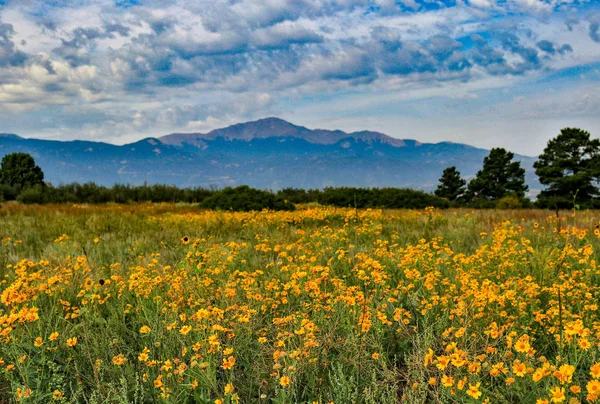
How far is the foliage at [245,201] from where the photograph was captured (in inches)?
649

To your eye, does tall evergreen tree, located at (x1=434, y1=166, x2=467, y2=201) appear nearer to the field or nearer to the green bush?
the green bush

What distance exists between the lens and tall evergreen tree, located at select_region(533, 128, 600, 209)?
122ft

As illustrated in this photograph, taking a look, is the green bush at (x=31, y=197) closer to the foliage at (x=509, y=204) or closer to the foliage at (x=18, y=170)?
the foliage at (x=18, y=170)

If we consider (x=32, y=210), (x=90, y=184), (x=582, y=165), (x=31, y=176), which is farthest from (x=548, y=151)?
(x=31, y=176)

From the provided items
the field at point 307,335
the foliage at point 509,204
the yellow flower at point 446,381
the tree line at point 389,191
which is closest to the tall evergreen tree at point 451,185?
the tree line at point 389,191

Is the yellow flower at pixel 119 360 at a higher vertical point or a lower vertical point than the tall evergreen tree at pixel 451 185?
lower

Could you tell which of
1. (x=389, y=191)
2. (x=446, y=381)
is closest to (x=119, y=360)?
(x=446, y=381)

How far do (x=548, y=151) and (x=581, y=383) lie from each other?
4258 centimetres

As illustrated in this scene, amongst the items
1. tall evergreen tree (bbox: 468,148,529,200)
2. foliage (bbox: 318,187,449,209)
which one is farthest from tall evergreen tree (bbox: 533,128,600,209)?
foliage (bbox: 318,187,449,209)

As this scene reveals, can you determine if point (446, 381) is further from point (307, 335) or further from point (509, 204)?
point (509, 204)

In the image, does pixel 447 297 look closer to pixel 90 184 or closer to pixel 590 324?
pixel 590 324

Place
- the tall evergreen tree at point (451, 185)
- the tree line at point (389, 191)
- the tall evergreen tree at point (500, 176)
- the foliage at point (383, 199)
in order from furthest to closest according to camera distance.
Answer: the tall evergreen tree at point (451, 185), the tall evergreen tree at point (500, 176), the foliage at point (383, 199), the tree line at point (389, 191)

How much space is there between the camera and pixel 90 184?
23.9 m

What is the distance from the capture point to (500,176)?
48.3 metres
